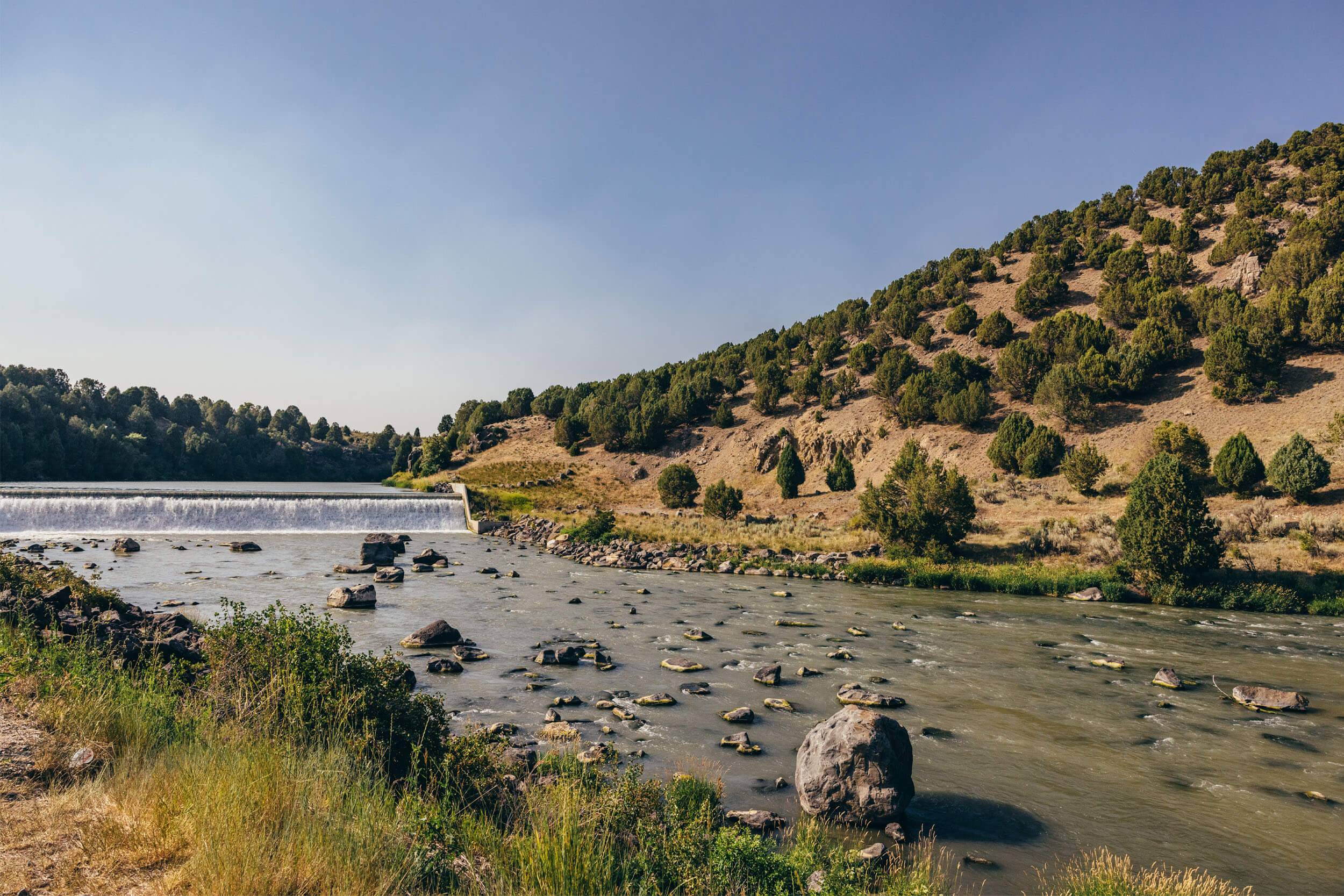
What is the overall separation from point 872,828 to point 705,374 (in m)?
79.1

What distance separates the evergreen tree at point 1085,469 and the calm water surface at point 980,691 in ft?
53.0

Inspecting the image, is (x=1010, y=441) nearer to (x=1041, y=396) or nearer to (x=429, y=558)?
(x=1041, y=396)

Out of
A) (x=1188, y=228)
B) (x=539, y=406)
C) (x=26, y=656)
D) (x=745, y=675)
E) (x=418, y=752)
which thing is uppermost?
(x=1188, y=228)

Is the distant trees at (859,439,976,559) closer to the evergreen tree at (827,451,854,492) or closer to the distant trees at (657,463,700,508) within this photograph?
the evergreen tree at (827,451,854,492)

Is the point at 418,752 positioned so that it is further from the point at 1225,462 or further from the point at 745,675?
the point at 1225,462

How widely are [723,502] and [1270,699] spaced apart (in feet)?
119

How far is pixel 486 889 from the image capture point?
5.34 meters

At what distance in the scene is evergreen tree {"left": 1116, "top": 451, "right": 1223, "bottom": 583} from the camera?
88.2ft

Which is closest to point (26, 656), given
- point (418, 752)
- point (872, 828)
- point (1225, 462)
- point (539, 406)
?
point (418, 752)

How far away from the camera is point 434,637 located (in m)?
19.1

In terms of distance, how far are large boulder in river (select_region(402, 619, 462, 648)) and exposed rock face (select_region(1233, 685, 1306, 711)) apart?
68.6ft

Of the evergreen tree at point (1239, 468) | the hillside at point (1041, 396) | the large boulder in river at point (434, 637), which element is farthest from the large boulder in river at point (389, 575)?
the evergreen tree at point (1239, 468)

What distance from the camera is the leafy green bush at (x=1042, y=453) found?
47031mm

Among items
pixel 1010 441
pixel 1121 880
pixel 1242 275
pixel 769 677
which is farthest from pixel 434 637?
pixel 1242 275
